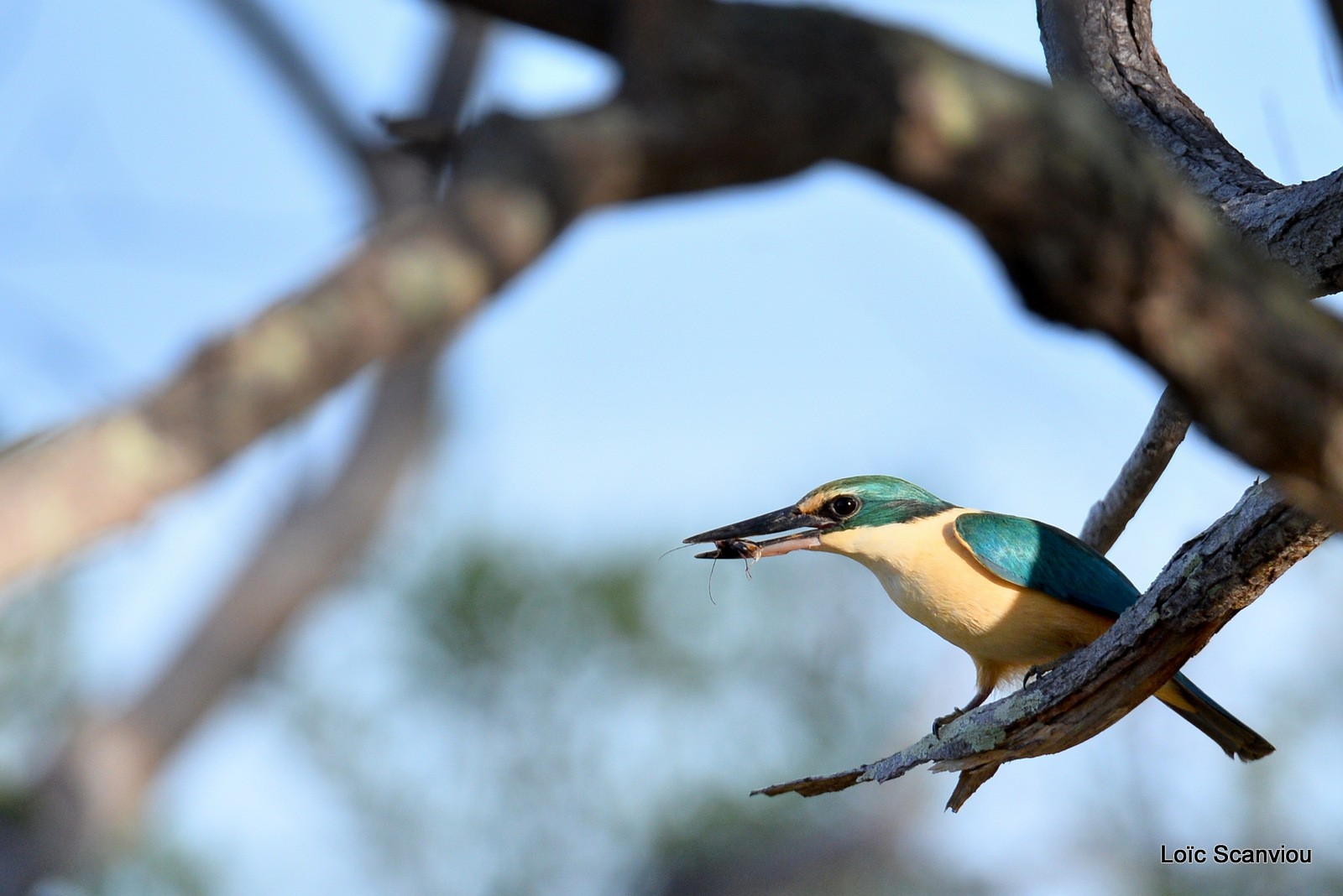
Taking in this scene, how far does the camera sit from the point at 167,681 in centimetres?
1022

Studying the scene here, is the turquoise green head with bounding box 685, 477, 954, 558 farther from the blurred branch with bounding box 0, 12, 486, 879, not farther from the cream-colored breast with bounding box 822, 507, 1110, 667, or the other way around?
the blurred branch with bounding box 0, 12, 486, 879

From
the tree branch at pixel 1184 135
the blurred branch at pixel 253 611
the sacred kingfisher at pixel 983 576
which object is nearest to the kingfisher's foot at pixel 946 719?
the sacred kingfisher at pixel 983 576

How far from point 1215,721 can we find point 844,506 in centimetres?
140

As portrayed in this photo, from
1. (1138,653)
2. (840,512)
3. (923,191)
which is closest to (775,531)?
(840,512)

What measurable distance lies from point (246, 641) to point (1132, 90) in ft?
27.2

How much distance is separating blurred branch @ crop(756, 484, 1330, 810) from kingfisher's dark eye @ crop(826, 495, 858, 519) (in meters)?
0.94

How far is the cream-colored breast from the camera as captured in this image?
4.12 m

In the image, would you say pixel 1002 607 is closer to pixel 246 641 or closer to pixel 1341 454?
pixel 1341 454

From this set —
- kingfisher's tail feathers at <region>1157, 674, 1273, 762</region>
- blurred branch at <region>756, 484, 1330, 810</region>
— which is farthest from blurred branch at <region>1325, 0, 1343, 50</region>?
kingfisher's tail feathers at <region>1157, 674, 1273, 762</region>

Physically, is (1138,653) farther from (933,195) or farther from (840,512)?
(933,195)

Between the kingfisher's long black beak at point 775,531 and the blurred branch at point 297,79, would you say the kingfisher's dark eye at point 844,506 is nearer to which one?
the kingfisher's long black beak at point 775,531

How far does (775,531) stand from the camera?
4418 millimetres

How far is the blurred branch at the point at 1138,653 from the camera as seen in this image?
336 cm

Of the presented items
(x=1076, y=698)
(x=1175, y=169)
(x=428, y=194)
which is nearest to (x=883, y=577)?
(x=1076, y=698)
